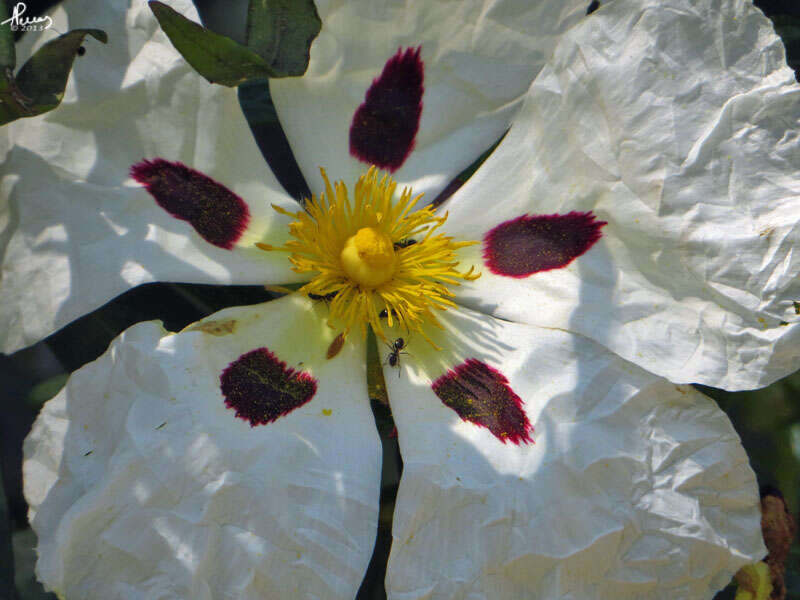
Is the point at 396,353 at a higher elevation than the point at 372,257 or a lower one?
lower

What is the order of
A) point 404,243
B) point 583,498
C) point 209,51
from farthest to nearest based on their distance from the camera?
point 404,243 < point 583,498 < point 209,51

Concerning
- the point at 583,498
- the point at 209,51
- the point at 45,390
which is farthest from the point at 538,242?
the point at 45,390

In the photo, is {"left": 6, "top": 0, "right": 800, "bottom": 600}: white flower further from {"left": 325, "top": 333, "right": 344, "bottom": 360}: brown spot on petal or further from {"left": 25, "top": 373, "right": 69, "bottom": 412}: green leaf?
{"left": 25, "top": 373, "right": 69, "bottom": 412}: green leaf

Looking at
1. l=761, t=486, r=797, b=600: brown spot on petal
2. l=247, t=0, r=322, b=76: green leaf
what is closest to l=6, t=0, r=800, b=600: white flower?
l=761, t=486, r=797, b=600: brown spot on petal

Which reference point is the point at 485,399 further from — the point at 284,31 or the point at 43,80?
the point at 43,80

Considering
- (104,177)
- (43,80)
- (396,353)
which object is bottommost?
(396,353)
